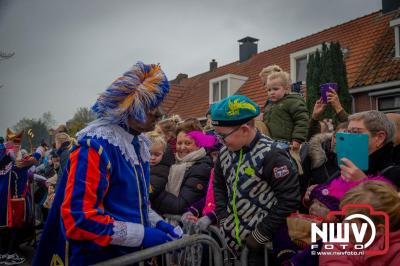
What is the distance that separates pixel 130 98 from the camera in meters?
1.89

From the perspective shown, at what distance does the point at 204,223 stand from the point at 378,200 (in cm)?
150

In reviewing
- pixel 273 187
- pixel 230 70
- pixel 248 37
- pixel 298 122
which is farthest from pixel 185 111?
pixel 273 187

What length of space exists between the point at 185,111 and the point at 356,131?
63.1 feet

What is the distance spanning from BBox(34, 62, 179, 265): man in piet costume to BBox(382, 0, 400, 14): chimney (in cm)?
1584

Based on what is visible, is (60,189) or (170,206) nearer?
(60,189)

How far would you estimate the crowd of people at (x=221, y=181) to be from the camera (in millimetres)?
1694

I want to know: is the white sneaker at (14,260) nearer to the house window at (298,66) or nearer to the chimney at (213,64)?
the house window at (298,66)

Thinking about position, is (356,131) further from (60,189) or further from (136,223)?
(60,189)

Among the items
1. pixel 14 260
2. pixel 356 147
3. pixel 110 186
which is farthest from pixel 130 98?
pixel 14 260

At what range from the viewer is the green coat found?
3838 millimetres

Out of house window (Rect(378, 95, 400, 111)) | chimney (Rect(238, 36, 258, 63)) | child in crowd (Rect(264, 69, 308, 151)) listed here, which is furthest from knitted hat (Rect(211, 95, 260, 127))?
chimney (Rect(238, 36, 258, 63))

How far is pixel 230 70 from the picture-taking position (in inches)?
893

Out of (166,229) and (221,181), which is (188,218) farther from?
(166,229)

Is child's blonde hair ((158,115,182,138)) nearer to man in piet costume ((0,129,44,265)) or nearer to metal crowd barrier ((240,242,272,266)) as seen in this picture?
metal crowd barrier ((240,242,272,266))
